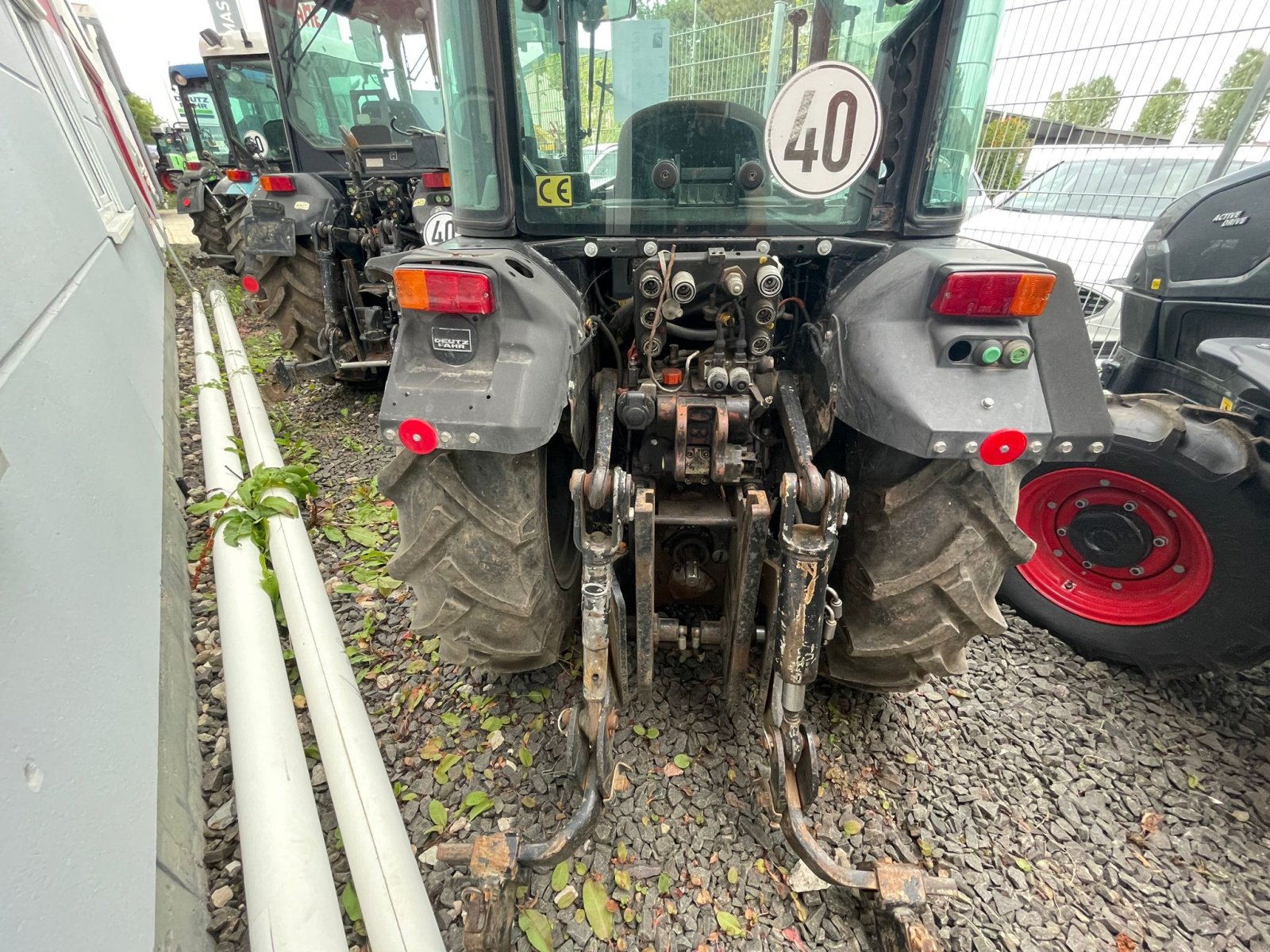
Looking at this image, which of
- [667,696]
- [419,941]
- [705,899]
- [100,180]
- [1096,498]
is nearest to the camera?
[419,941]

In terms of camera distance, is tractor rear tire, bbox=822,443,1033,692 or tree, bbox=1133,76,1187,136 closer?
tractor rear tire, bbox=822,443,1033,692

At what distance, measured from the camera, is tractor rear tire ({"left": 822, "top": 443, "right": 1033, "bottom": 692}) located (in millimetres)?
1557

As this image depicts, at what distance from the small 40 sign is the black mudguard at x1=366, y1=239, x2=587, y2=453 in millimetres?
688

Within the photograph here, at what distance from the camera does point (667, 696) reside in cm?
212

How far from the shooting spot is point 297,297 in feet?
14.7

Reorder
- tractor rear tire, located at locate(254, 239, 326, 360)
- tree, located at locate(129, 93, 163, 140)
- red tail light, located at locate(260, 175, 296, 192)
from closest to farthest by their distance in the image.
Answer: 1. red tail light, located at locate(260, 175, 296, 192)
2. tractor rear tire, located at locate(254, 239, 326, 360)
3. tree, located at locate(129, 93, 163, 140)

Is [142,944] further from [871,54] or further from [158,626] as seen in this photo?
[871,54]

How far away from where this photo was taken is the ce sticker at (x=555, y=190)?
1762mm

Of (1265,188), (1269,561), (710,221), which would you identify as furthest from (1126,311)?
(710,221)

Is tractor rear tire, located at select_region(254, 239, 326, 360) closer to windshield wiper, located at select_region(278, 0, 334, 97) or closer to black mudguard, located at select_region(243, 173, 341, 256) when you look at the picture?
black mudguard, located at select_region(243, 173, 341, 256)

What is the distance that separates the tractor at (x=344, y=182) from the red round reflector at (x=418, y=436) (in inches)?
114

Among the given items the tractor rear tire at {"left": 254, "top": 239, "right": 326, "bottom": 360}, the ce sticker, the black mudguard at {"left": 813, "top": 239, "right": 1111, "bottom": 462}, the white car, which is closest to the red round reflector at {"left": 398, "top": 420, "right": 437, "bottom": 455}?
the ce sticker

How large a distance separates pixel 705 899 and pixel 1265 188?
3.29 m

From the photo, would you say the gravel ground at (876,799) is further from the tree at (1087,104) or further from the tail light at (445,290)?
the tree at (1087,104)
